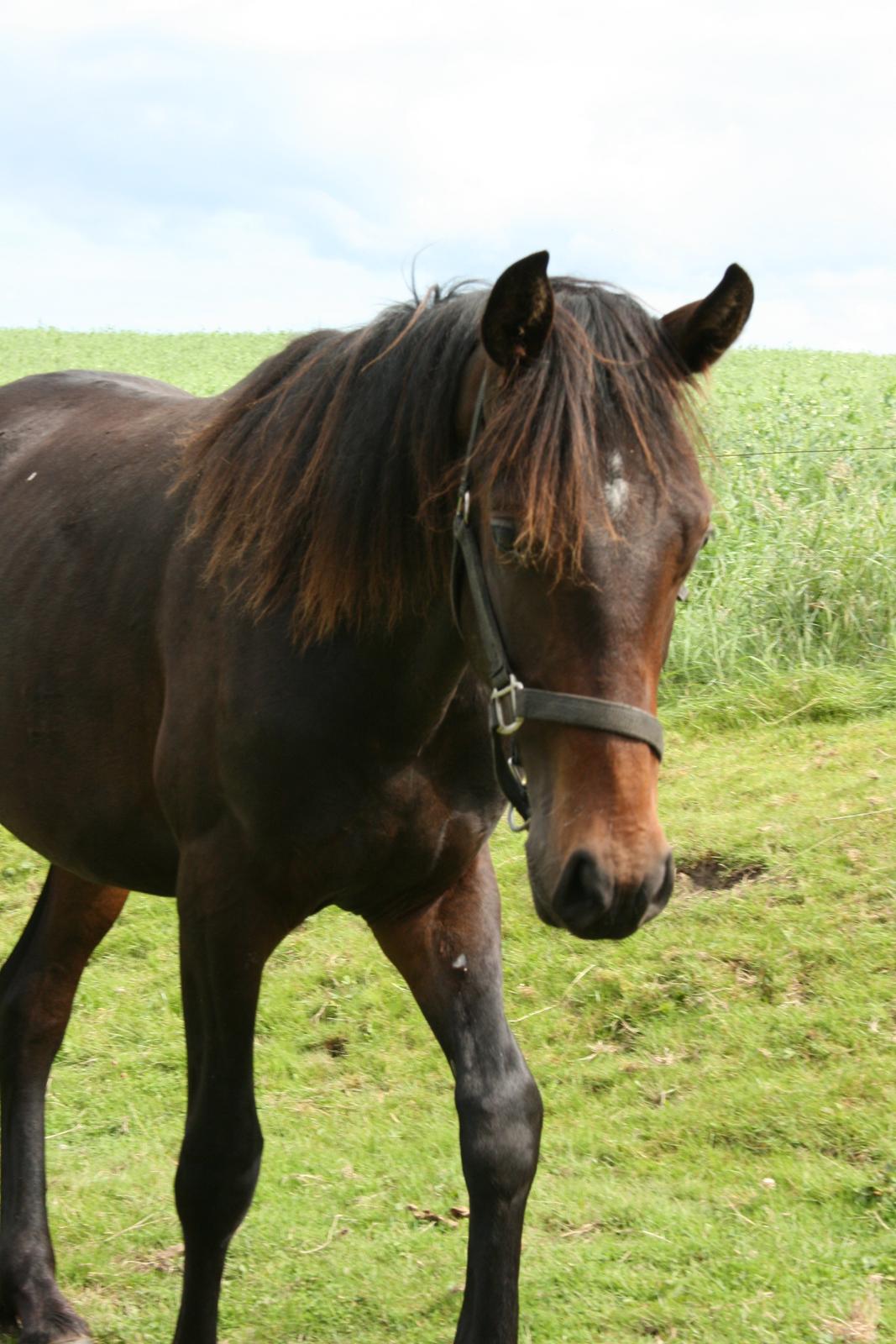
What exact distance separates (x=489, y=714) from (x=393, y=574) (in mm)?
456

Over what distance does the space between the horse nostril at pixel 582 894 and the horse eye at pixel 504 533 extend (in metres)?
0.53

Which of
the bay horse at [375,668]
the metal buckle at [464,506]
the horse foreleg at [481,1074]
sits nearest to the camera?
the bay horse at [375,668]

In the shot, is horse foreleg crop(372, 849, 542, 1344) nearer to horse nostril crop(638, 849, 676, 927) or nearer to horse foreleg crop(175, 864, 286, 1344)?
horse foreleg crop(175, 864, 286, 1344)

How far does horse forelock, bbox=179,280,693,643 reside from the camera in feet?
8.00

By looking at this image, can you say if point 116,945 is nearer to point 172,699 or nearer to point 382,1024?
point 382,1024

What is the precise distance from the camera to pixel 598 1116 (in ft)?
15.8

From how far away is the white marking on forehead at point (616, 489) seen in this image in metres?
2.40

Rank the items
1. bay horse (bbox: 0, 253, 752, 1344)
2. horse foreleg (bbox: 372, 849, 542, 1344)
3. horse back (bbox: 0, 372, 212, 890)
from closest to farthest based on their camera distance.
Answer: bay horse (bbox: 0, 253, 752, 1344), horse foreleg (bbox: 372, 849, 542, 1344), horse back (bbox: 0, 372, 212, 890)

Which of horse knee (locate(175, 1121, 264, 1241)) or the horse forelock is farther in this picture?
horse knee (locate(175, 1121, 264, 1241))

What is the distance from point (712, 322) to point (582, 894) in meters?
1.08

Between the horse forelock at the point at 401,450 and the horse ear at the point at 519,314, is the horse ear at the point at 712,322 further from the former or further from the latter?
the horse ear at the point at 519,314

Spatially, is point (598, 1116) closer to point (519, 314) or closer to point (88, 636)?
point (88, 636)

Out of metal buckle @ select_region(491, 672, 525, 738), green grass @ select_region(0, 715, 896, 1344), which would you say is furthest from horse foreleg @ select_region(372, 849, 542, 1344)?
metal buckle @ select_region(491, 672, 525, 738)

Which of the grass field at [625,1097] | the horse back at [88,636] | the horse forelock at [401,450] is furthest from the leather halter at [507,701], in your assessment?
the horse back at [88,636]
